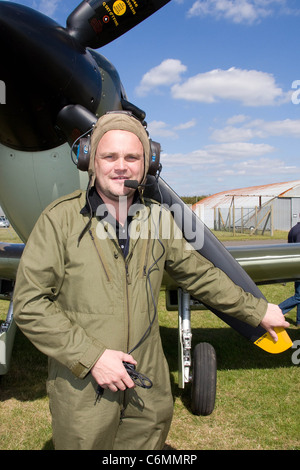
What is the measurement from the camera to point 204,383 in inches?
131

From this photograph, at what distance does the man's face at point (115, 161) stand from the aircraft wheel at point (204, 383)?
2190 mm

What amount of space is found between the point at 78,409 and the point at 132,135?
1.13 metres

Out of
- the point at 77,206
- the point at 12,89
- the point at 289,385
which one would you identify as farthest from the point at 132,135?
the point at 289,385

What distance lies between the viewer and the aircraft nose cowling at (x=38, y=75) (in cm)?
227

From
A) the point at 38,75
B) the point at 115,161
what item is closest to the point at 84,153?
the point at 115,161

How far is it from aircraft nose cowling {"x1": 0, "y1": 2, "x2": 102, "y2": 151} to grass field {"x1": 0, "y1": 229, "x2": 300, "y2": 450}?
7.09ft

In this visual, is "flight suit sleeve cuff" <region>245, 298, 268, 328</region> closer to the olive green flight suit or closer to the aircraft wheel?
the olive green flight suit

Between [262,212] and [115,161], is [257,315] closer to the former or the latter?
[115,161]

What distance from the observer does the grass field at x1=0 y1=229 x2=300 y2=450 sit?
293 centimetres

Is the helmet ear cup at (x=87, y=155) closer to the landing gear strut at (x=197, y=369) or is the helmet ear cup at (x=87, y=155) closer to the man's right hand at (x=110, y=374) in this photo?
the man's right hand at (x=110, y=374)

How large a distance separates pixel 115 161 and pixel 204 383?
2.33 metres

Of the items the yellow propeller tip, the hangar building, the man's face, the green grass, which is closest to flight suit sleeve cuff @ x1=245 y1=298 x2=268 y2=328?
the yellow propeller tip

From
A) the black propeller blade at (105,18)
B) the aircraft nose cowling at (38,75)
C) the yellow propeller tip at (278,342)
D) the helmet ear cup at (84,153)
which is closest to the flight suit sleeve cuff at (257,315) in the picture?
the yellow propeller tip at (278,342)
